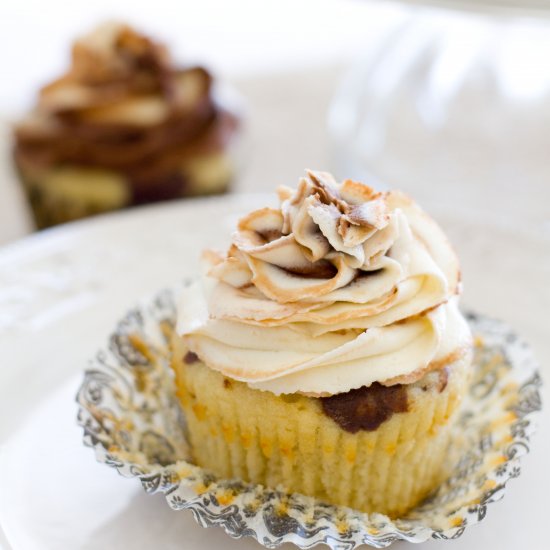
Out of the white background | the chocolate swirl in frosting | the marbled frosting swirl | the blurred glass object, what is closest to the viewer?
the marbled frosting swirl

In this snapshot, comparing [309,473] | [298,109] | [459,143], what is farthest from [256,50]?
[309,473]

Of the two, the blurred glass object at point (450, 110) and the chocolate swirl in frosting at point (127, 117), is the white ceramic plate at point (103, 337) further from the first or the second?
the blurred glass object at point (450, 110)

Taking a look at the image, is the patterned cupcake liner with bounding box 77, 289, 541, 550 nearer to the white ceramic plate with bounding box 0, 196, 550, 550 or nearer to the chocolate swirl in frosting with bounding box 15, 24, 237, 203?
the white ceramic plate with bounding box 0, 196, 550, 550

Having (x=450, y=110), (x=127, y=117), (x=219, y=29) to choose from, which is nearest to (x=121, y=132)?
(x=127, y=117)

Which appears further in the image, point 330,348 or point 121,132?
point 121,132

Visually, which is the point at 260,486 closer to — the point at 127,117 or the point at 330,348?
the point at 330,348

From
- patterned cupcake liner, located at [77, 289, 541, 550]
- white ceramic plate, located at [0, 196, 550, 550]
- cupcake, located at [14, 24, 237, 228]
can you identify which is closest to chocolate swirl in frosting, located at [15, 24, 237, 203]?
cupcake, located at [14, 24, 237, 228]
